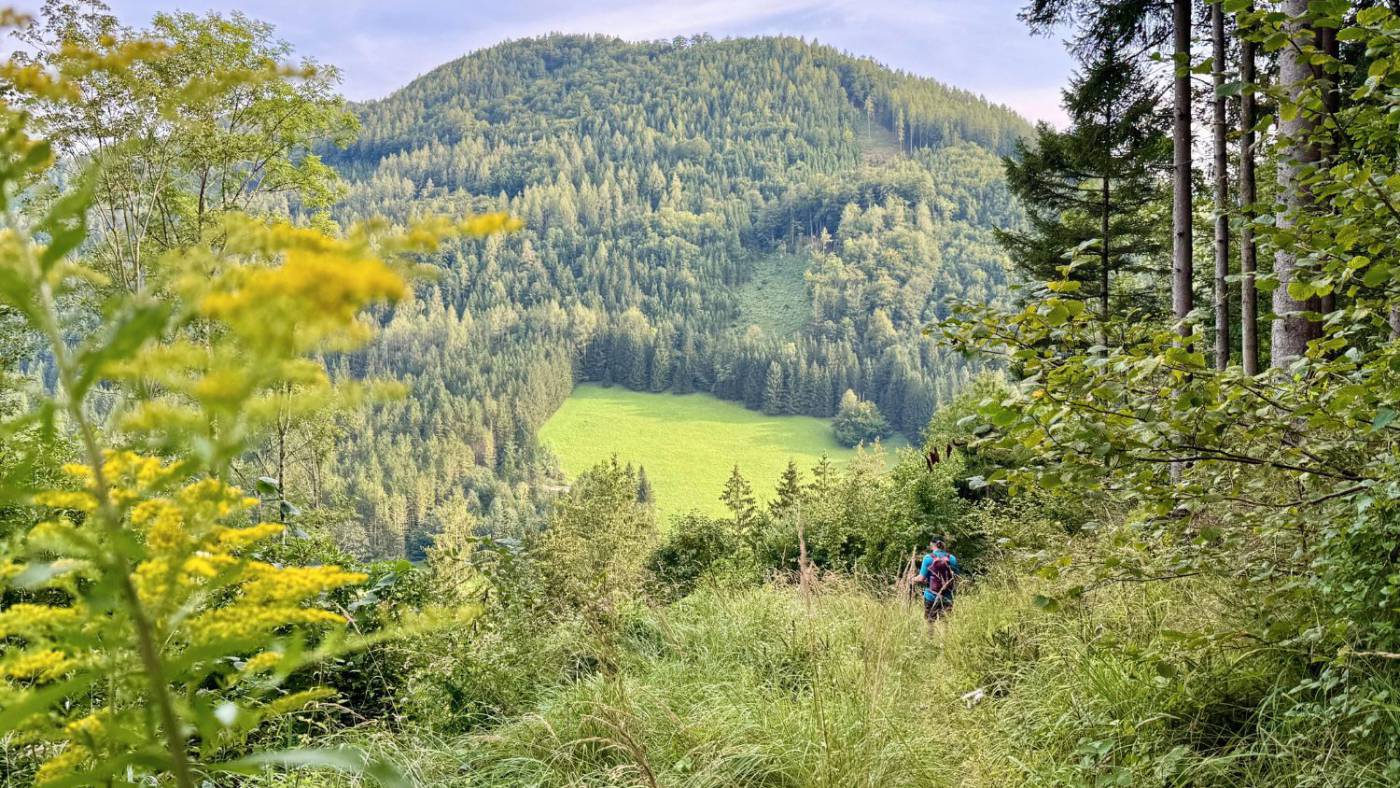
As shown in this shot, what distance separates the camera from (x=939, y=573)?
296 inches

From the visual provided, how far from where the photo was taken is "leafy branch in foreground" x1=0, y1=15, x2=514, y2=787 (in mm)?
646

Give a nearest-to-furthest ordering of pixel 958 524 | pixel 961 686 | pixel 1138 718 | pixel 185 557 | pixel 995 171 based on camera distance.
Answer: pixel 185 557
pixel 1138 718
pixel 961 686
pixel 958 524
pixel 995 171

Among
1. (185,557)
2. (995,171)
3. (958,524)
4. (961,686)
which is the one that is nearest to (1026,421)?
(185,557)

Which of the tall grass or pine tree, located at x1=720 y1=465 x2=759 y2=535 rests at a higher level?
the tall grass

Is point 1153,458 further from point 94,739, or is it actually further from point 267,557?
point 267,557

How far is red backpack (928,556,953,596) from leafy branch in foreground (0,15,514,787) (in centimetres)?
709

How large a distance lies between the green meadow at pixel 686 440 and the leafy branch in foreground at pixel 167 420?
78.3 metres

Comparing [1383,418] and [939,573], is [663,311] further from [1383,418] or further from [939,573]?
[1383,418]

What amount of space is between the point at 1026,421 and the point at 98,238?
61.4 ft

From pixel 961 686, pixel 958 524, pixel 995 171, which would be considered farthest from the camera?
pixel 995 171

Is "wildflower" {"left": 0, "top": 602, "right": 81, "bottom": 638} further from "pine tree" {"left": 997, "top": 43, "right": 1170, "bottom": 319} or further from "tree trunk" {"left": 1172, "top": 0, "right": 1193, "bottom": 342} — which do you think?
"pine tree" {"left": 997, "top": 43, "right": 1170, "bottom": 319}

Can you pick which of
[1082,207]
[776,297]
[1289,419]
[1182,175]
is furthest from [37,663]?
[776,297]

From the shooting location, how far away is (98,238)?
50.8ft

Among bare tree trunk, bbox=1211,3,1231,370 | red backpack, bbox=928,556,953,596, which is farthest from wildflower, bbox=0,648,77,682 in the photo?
bare tree trunk, bbox=1211,3,1231,370
